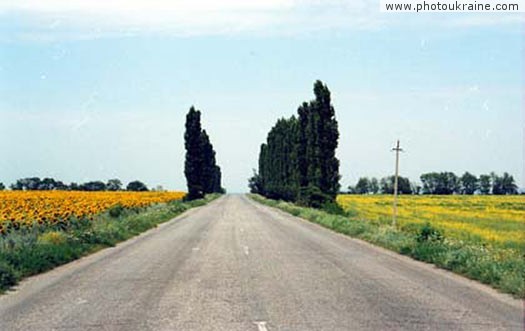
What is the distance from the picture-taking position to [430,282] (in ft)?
44.6

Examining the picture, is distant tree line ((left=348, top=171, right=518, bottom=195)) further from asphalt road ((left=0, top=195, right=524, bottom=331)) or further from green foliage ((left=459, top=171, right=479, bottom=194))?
asphalt road ((left=0, top=195, right=524, bottom=331))

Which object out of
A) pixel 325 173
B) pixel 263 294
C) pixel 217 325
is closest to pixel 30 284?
pixel 263 294

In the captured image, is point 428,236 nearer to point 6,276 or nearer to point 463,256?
point 463,256

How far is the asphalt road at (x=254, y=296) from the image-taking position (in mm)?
9219

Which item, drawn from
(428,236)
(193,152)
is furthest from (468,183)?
(428,236)

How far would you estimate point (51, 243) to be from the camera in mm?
20328

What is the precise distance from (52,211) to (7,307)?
53.5 ft

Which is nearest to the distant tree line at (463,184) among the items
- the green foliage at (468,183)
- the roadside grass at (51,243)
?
the green foliage at (468,183)

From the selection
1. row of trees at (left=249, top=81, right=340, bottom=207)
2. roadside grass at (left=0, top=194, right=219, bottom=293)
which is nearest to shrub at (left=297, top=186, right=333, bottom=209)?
row of trees at (left=249, top=81, right=340, bottom=207)

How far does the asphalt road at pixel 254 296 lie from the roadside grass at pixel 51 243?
0.51 metres

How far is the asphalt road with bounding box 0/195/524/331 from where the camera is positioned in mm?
9219

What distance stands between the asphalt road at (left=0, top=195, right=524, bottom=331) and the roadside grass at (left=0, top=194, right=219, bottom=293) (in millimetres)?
514

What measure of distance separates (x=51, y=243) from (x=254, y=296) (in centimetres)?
1064

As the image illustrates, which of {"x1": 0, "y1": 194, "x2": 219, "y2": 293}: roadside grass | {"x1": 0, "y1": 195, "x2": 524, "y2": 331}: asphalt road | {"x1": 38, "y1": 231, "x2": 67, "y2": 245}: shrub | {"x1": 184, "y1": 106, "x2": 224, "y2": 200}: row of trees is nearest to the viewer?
{"x1": 0, "y1": 195, "x2": 524, "y2": 331}: asphalt road
